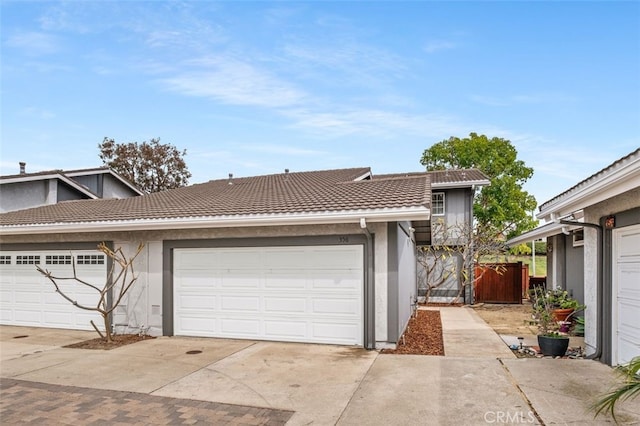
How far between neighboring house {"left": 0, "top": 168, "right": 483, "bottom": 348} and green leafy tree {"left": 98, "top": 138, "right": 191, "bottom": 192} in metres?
24.4

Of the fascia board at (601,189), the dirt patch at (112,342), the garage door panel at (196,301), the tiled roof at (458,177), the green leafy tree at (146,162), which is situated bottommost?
the dirt patch at (112,342)

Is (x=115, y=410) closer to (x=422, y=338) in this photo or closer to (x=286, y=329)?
(x=286, y=329)

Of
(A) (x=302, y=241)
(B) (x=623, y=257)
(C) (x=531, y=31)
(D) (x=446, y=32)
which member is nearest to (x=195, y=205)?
(A) (x=302, y=241)

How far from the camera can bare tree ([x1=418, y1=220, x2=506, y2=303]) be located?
17.9 metres

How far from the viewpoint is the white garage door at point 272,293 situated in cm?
871

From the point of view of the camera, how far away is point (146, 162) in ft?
116

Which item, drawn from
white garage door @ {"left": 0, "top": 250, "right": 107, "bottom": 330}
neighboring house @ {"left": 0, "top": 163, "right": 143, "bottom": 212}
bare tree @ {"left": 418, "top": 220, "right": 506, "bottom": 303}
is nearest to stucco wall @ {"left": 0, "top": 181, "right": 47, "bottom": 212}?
neighboring house @ {"left": 0, "top": 163, "right": 143, "bottom": 212}

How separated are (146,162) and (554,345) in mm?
33931

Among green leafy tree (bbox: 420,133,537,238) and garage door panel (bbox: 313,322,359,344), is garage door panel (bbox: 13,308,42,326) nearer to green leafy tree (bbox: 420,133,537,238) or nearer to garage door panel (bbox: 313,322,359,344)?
garage door panel (bbox: 313,322,359,344)

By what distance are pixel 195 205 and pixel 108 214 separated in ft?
7.56

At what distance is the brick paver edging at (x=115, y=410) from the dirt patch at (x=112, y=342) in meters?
2.97

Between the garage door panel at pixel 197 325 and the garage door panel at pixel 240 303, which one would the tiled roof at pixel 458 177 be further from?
the garage door panel at pixel 197 325

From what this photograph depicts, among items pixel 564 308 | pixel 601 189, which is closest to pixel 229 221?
pixel 601 189

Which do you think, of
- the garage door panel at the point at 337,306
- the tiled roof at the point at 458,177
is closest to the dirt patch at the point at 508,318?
the garage door panel at the point at 337,306
